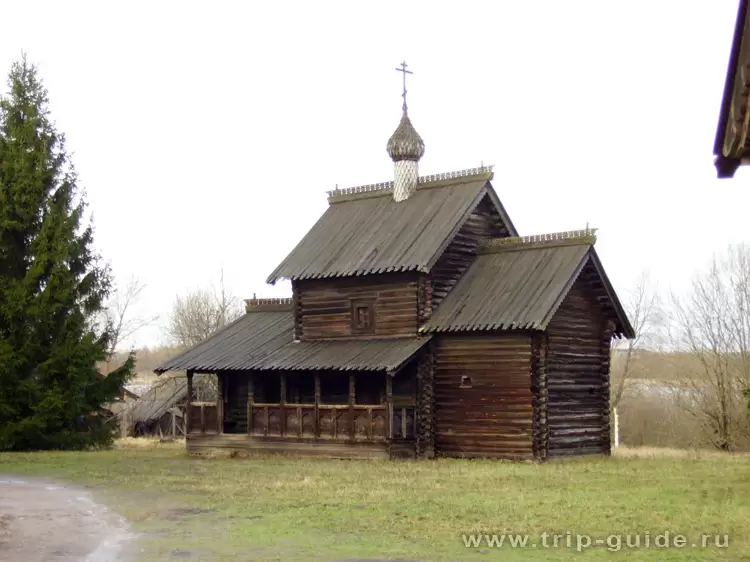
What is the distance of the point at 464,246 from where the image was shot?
34.5 meters

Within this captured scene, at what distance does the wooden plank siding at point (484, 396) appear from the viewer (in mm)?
30422

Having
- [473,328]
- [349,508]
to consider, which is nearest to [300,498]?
[349,508]

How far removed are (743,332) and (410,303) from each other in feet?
91.3

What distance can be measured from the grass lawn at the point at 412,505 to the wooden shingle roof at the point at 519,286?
13.6 feet

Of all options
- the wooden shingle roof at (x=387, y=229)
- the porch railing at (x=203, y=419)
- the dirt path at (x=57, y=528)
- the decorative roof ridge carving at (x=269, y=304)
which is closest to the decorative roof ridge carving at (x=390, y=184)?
the wooden shingle roof at (x=387, y=229)

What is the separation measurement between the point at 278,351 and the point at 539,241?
9433 millimetres

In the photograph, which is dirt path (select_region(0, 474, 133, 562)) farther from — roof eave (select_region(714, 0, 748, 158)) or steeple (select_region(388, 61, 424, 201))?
steeple (select_region(388, 61, 424, 201))

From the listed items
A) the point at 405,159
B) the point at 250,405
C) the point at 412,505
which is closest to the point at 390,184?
the point at 405,159

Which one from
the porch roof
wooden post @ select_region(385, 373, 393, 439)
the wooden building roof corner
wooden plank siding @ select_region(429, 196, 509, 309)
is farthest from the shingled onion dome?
the wooden building roof corner

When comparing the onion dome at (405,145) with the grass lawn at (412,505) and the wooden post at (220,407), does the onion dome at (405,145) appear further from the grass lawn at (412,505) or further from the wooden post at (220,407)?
the grass lawn at (412,505)

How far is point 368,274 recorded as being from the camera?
33688 millimetres

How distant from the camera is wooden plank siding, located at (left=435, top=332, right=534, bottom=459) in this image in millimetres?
30422

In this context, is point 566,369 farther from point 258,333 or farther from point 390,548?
point 390,548

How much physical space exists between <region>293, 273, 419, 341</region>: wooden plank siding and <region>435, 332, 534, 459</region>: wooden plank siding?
5.36 feet
